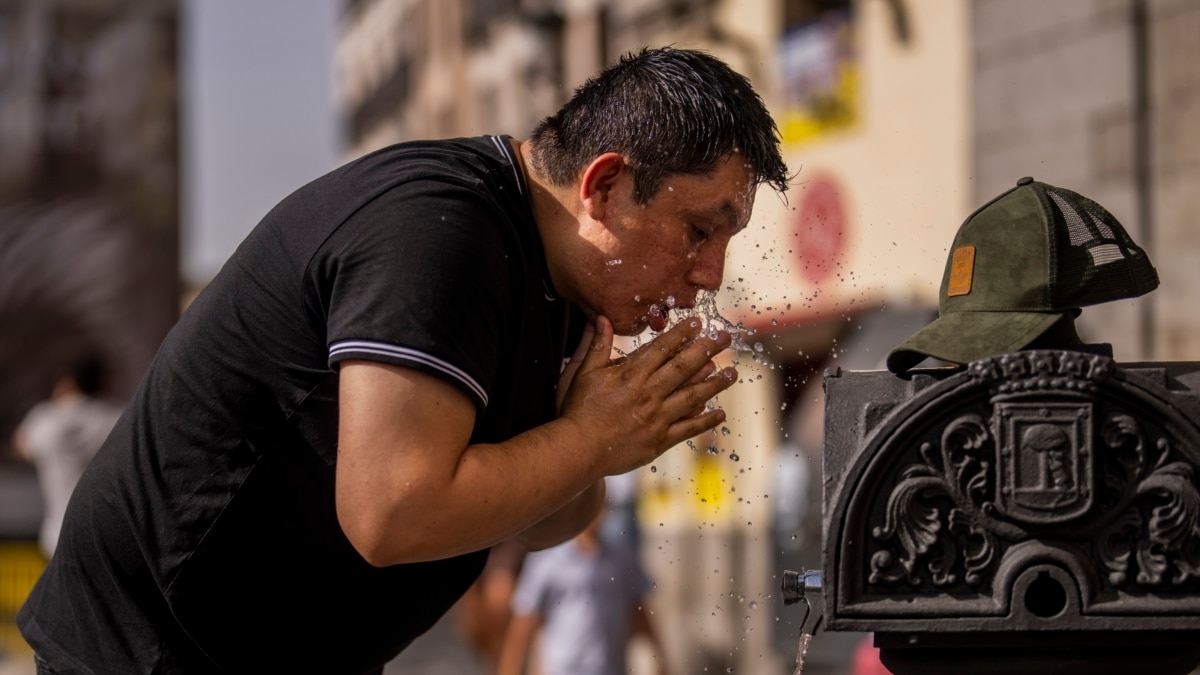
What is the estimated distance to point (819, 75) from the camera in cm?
1270

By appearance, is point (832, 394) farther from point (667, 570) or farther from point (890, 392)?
point (667, 570)

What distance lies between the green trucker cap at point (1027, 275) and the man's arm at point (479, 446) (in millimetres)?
323

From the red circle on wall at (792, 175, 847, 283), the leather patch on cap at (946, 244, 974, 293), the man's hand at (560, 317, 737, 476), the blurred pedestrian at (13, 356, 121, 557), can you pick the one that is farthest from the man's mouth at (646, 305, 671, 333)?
the red circle on wall at (792, 175, 847, 283)

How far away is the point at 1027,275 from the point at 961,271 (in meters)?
0.12

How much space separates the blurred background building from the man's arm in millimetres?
5493

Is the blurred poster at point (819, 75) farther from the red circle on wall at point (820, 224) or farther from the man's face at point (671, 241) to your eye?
the man's face at point (671, 241)

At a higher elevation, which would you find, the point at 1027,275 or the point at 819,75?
the point at 819,75

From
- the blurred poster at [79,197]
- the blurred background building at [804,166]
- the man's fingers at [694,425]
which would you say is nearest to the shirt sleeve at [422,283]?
the man's fingers at [694,425]

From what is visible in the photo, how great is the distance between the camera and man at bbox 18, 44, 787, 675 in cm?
218

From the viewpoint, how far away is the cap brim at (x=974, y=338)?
233 cm

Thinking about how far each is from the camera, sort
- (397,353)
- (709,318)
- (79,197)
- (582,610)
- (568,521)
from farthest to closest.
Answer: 1. (79,197)
2. (582,610)
3. (568,521)
4. (709,318)
5. (397,353)

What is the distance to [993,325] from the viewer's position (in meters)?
2.38

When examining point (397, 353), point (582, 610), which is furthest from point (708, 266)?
point (582, 610)

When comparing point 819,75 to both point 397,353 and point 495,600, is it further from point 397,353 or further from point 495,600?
point 397,353
